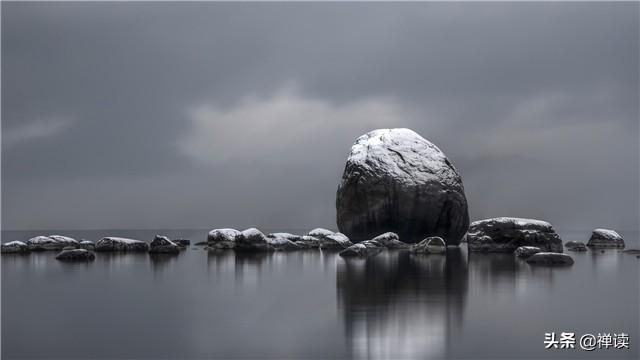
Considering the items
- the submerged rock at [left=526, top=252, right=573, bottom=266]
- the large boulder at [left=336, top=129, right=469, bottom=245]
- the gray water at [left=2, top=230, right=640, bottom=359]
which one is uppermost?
the large boulder at [left=336, top=129, right=469, bottom=245]

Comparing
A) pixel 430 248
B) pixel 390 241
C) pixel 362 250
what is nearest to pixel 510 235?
pixel 430 248

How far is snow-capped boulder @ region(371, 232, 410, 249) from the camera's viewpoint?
29.6m

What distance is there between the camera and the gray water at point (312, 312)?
7.47m

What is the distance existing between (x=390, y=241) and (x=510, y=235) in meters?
6.12

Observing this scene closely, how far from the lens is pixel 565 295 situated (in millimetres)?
12180

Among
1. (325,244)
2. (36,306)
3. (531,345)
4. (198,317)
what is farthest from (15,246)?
(531,345)

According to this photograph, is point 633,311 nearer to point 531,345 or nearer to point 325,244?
point 531,345

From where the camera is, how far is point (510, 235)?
87.0ft

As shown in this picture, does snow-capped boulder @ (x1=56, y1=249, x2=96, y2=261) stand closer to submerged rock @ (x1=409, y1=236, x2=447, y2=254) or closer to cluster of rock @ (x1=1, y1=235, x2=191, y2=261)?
cluster of rock @ (x1=1, y1=235, x2=191, y2=261)

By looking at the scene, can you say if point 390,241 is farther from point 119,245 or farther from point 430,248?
point 119,245

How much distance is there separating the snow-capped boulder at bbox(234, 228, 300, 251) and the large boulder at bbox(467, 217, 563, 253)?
954cm

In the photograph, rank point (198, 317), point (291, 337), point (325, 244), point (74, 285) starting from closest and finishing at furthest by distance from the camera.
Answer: point (291, 337), point (198, 317), point (74, 285), point (325, 244)

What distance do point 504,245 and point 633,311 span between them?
1694 cm

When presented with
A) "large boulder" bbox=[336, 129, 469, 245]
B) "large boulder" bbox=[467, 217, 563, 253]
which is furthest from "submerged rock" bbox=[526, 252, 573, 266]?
"large boulder" bbox=[336, 129, 469, 245]
